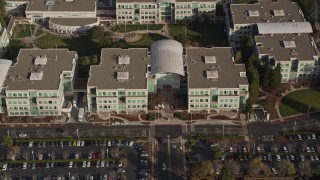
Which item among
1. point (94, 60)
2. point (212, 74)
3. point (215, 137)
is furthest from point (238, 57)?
point (94, 60)

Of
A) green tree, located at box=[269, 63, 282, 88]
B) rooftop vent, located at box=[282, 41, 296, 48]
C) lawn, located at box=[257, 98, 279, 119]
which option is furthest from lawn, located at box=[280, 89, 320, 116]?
rooftop vent, located at box=[282, 41, 296, 48]

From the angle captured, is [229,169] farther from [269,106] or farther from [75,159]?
[75,159]

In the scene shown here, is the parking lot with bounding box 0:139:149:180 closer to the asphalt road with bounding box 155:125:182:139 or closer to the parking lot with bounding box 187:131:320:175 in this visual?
the asphalt road with bounding box 155:125:182:139

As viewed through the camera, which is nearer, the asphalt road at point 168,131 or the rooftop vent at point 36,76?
the asphalt road at point 168,131

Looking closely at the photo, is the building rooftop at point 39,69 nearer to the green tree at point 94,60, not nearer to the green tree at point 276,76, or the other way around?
the green tree at point 94,60

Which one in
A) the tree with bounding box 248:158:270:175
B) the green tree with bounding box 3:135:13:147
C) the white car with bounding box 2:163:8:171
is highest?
the green tree with bounding box 3:135:13:147

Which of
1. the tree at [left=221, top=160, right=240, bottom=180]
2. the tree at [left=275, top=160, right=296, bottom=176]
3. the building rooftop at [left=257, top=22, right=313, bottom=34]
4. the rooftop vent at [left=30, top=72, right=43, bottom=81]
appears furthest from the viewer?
the building rooftop at [left=257, top=22, right=313, bottom=34]

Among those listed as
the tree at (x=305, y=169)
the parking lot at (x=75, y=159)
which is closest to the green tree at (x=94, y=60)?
the parking lot at (x=75, y=159)
